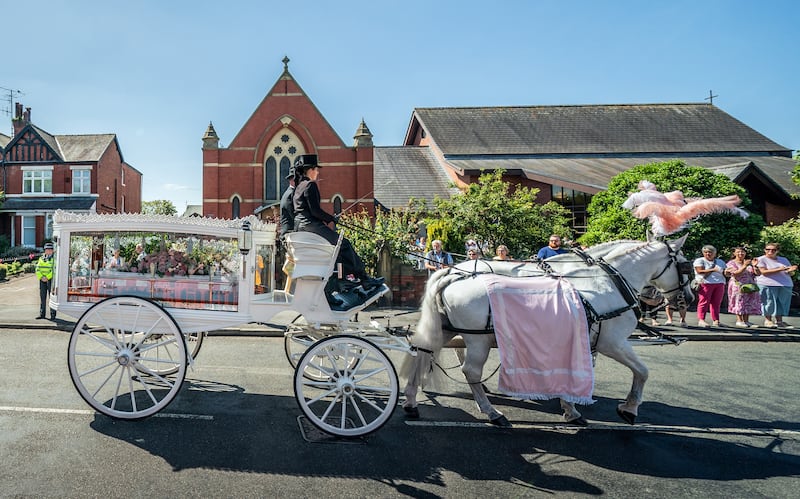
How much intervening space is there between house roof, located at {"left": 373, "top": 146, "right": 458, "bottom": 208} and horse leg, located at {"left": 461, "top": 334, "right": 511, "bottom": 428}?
15801 millimetres

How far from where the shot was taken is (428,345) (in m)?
4.53

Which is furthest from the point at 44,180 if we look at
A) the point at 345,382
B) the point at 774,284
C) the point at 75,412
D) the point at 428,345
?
the point at 774,284

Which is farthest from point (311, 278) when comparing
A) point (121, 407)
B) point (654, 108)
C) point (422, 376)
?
point (654, 108)

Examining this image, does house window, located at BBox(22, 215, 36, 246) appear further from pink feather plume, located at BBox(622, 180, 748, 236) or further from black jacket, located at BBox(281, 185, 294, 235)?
pink feather plume, located at BBox(622, 180, 748, 236)

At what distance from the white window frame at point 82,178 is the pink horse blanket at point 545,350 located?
32210 mm

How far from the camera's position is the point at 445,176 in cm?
2452

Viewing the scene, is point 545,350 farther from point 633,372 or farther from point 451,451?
point 451,451

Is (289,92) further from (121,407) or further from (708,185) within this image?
(121,407)

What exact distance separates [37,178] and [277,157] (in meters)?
16.7

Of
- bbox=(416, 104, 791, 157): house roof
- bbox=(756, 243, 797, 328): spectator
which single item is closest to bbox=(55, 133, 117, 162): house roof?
bbox=(416, 104, 791, 157): house roof


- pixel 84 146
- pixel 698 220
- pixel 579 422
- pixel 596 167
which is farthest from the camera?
pixel 84 146

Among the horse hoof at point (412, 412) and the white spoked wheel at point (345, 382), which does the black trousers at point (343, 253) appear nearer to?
the white spoked wheel at point (345, 382)

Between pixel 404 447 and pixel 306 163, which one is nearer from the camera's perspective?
pixel 404 447

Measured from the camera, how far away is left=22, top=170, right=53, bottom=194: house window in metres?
28.6
